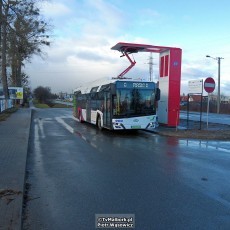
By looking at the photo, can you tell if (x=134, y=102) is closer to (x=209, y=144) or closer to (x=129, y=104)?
(x=129, y=104)

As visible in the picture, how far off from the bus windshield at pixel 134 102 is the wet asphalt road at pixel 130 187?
17.8ft

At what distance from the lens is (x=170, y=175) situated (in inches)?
339

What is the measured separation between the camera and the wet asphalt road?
5457 mm

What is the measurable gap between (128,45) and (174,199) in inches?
704

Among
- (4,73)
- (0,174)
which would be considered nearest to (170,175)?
(0,174)

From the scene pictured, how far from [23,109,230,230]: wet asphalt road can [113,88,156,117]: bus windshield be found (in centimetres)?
541

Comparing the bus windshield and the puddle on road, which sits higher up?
the bus windshield

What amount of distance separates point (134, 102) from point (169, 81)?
16.0 ft

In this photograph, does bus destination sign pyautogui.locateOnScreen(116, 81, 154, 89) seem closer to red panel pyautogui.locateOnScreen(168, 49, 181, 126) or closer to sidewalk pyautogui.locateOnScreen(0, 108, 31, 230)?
red panel pyautogui.locateOnScreen(168, 49, 181, 126)

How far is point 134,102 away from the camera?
18609 millimetres

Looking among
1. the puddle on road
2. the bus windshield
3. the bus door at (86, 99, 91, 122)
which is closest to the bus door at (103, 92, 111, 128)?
the bus windshield

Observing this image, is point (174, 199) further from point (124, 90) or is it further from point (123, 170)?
point (124, 90)

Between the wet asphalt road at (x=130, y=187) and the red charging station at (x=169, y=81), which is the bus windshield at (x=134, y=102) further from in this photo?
the wet asphalt road at (x=130, y=187)

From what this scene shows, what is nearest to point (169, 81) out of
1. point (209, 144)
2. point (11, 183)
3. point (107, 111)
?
point (107, 111)
